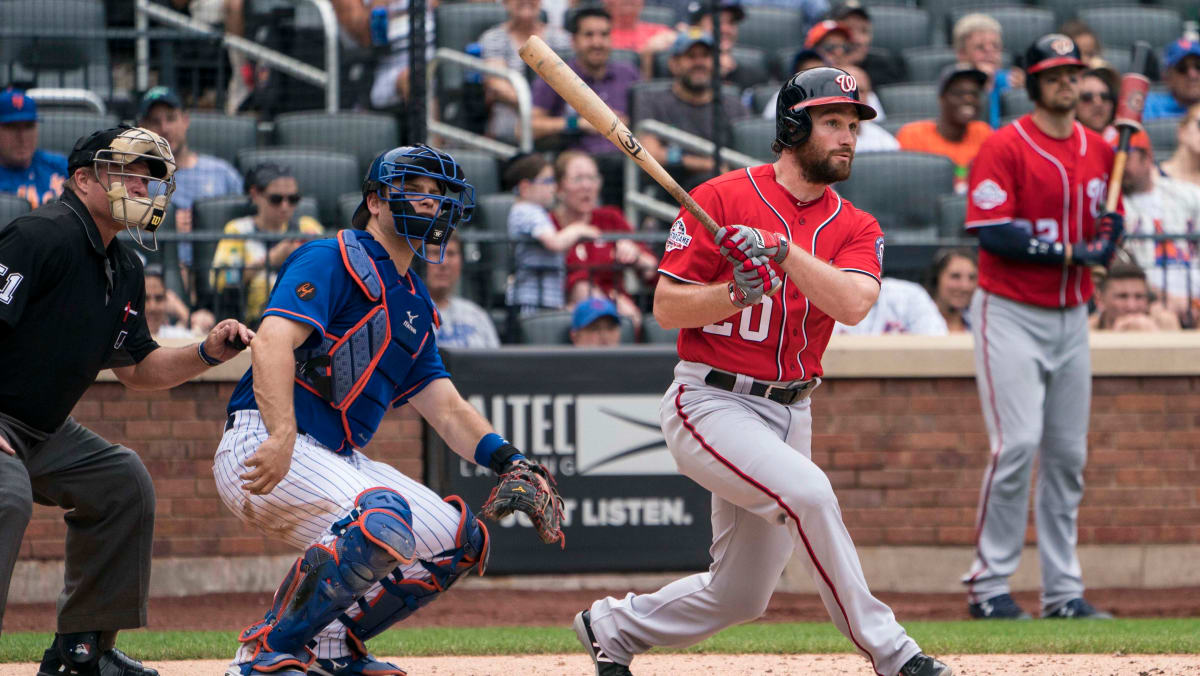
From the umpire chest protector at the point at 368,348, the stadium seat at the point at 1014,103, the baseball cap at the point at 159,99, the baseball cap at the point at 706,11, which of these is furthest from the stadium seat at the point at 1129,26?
the umpire chest protector at the point at 368,348

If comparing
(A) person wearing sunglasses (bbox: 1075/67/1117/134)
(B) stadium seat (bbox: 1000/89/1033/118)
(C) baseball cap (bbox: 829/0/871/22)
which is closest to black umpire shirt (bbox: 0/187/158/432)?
(A) person wearing sunglasses (bbox: 1075/67/1117/134)

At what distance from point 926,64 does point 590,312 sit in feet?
13.9

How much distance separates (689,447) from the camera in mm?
4078

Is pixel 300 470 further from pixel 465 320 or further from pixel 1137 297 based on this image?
pixel 1137 297

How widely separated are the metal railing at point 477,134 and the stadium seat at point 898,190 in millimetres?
1899

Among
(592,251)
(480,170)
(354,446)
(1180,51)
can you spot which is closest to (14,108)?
(480,170)

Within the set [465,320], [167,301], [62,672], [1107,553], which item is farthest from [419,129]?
[1107,553]

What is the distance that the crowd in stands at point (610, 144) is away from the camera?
23.1 feet

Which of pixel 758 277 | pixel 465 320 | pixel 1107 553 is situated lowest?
pixel 1107 553

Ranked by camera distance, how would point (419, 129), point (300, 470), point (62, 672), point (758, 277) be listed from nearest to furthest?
1. point (758, 277)
2. point (300, 470)
3. point (62, 672)
4. point (419, 129)

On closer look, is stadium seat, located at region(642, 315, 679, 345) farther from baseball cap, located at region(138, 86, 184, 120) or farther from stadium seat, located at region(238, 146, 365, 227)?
baseball cap, located at region(138, 86, 184, 120)

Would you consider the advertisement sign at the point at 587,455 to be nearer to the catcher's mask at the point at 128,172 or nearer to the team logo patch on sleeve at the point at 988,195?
the team logo patch on sleeve at the point at 988,195

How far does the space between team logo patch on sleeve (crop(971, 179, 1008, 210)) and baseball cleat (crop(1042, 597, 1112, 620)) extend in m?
1.67

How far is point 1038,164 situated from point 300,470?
3453 millimetres
